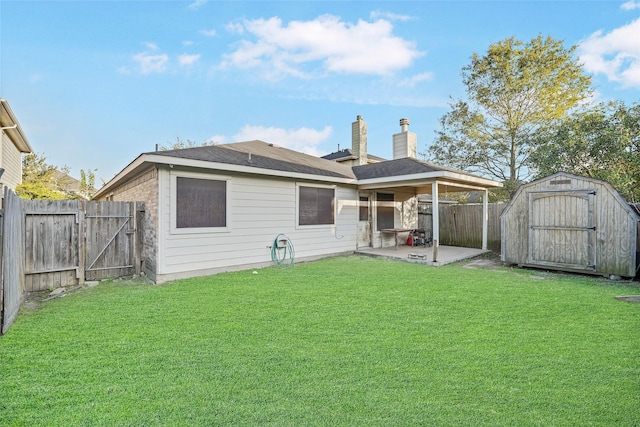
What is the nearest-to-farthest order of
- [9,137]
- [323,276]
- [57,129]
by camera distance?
[323,276] < [9,137] < [57,129]

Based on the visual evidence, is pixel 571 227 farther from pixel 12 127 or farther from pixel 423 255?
pixel 12 127

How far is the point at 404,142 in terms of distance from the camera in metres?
13.1

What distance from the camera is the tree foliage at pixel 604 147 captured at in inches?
408

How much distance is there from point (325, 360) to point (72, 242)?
598cm

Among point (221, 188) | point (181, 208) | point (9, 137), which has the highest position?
point (9, 137)

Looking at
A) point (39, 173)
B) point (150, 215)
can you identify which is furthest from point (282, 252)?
point (39, 173)

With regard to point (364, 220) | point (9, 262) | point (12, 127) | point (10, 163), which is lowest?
point (9, 262)

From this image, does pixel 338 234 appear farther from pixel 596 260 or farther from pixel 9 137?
pixel 9 137

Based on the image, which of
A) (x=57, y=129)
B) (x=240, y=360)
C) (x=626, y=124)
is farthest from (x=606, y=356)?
(x=57, y=129)

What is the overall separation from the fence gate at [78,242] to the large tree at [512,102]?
57.1 ft

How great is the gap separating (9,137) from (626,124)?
22.2 meters

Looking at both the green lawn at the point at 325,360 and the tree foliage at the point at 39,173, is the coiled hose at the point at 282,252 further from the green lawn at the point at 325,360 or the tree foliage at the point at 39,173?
the tree foliage at the point at 39,173

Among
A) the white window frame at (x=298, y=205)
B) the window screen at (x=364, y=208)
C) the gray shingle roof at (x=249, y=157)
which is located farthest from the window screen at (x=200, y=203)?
the window screen at (x=364, y=208)

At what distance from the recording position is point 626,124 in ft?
34.3
